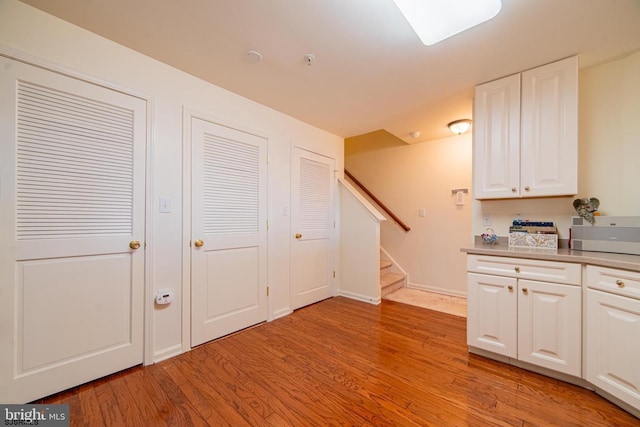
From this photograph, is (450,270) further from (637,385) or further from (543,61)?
(543,61)

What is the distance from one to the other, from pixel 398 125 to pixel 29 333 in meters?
3.75

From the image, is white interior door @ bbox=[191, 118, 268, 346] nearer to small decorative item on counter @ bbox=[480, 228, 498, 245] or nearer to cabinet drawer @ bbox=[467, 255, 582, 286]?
cabinet drawer @ bbox=[467, 255, 582, 286]

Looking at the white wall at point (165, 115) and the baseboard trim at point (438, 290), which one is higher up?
the white wall at point (165, 115)

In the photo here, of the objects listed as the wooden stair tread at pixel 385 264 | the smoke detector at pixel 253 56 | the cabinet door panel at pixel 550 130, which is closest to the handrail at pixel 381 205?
the wooden stair tread at pixel 385 264

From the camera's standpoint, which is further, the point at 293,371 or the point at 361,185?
the point at 361,185

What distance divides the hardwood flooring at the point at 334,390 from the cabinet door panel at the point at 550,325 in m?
0.16

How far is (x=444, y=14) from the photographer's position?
142 cm

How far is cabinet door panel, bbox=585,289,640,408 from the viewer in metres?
1.37

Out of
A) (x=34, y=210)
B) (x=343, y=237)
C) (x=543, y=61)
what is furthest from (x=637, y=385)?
(x=34, y=210)

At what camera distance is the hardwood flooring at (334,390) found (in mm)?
1393

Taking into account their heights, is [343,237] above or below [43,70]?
below

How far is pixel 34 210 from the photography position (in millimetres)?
1488

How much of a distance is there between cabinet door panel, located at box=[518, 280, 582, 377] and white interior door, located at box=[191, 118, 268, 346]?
226 centimetres

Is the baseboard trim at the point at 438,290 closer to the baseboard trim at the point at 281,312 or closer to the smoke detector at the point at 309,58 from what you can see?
the baseboard trim at the point at 281,312
